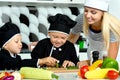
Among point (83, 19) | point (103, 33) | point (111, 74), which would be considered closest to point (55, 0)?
point (83, 19)

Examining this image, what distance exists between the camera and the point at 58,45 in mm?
2164

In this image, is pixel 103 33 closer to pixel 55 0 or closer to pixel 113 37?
pixel 113 37

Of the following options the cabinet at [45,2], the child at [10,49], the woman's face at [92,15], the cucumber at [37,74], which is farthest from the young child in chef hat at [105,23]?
the cabinet at [45,2]

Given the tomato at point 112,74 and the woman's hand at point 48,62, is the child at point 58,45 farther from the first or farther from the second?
the tomato at point 112,74

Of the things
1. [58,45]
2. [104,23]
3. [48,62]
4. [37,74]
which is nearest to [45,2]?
[58,45]

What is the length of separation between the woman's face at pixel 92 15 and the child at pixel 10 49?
397 millimetres

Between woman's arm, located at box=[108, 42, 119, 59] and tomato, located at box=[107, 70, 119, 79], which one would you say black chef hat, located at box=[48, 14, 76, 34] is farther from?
tomato, located at box=[107, 70, 119, 79]

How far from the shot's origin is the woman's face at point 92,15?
2044mm

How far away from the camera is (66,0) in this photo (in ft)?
10.3

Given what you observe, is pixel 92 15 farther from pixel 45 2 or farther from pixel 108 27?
pixel 45 2

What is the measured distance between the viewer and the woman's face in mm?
2044

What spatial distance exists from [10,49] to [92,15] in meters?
0.52

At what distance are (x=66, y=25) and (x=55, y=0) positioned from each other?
982 mm

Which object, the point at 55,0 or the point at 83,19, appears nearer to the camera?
the point at 83,19
